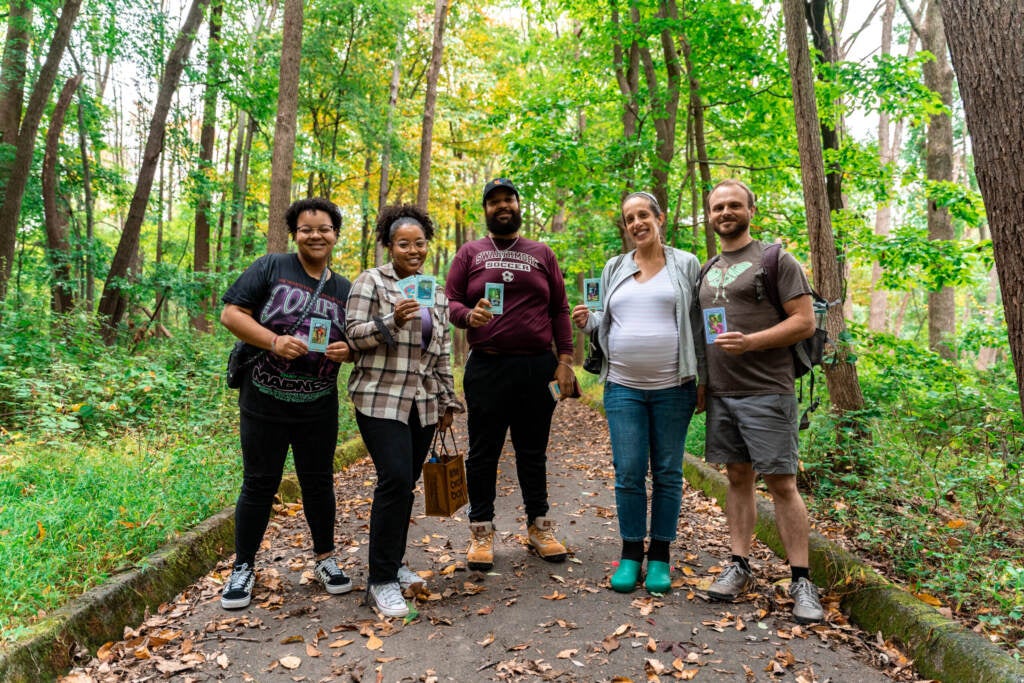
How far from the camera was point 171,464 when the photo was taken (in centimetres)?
523

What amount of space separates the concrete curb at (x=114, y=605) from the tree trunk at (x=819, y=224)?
536 centimetres

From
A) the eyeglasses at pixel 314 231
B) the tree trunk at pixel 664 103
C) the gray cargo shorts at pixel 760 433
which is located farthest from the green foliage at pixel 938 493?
the tree trunk at pixel 664 103

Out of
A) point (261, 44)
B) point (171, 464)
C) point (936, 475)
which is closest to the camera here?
point (936, 475)

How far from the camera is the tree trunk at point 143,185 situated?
10789 millimetres

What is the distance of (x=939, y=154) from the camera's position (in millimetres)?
11875

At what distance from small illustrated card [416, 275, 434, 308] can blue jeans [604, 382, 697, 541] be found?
4.39 ft

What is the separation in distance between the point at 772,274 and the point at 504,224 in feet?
5.62

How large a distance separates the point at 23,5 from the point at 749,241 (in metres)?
12.2

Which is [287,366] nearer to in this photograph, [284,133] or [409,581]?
[409,581]

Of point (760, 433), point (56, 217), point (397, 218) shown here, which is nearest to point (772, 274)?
point (760, 433)

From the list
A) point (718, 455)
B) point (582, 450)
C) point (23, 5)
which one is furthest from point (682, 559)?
point (23, 5)

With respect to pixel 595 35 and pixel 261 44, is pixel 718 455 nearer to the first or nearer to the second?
pixel 595 35

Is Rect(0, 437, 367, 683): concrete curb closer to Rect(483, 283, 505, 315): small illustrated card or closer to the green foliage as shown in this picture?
Rect(483, 283, 505, 315): small illustrated card

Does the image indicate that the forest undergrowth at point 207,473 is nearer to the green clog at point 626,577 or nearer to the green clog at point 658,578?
the green clog at point 658,578
